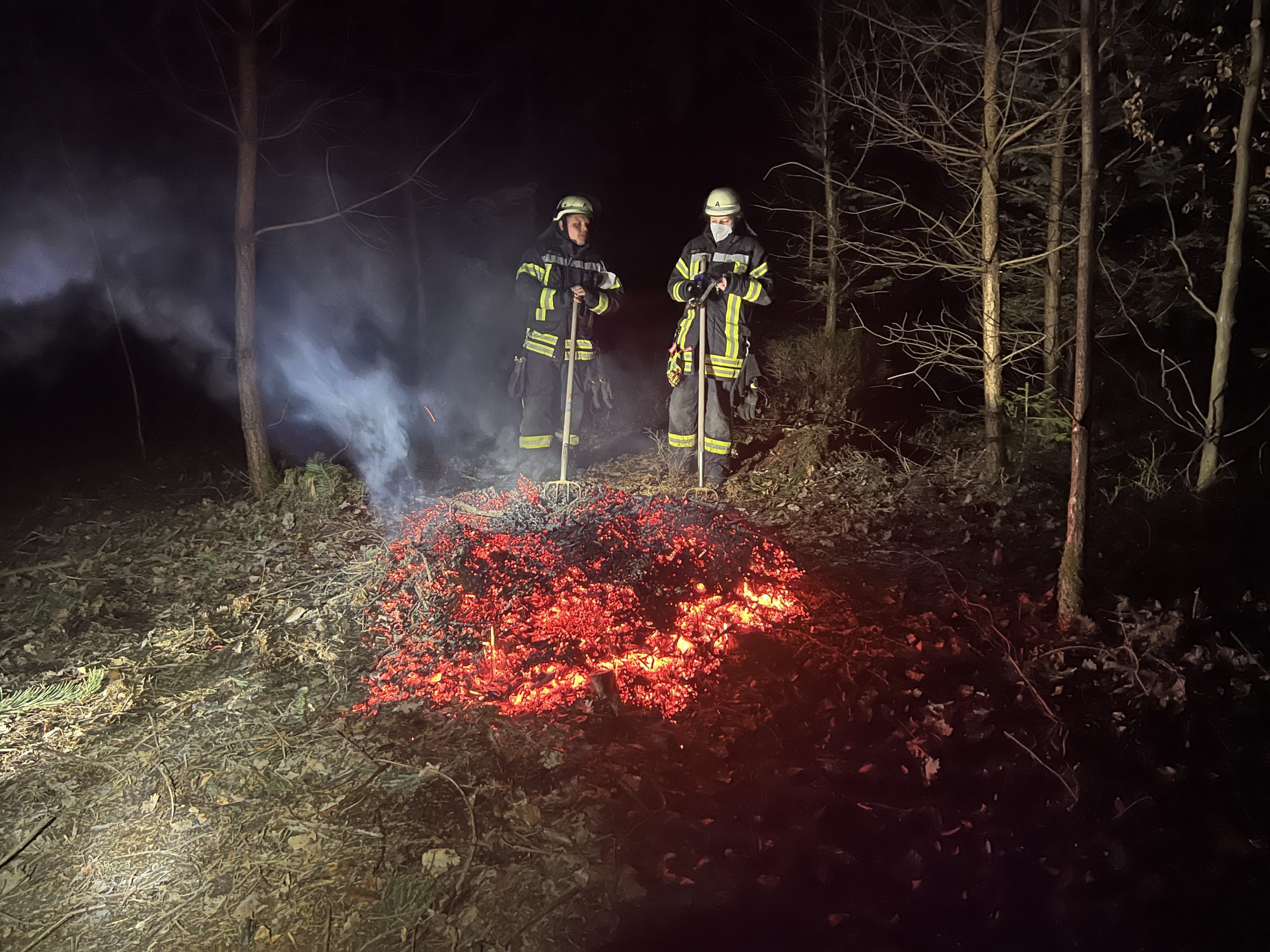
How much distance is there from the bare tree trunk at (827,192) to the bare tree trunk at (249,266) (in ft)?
21.2

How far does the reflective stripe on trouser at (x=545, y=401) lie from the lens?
752cm

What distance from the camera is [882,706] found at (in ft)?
13.2

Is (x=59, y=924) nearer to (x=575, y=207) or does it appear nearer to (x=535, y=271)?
(x=535, y=271)

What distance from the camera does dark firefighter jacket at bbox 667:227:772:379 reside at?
7023mm

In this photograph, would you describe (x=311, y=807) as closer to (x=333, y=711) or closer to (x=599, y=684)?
(x=333, y=711)

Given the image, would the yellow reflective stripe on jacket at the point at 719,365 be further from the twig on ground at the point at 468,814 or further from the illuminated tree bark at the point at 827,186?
the twig on ground at the point at 468,814

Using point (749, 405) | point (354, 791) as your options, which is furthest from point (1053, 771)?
point (749, 405)

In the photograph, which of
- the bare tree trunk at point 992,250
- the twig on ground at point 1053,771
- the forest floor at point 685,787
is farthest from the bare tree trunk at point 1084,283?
the bare tree trunk at point 992,250

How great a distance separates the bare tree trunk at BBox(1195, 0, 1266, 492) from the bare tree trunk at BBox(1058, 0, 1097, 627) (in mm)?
2623

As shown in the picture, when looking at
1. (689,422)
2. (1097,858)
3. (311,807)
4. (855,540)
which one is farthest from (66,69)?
(1097,858)

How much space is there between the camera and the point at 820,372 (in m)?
10.7

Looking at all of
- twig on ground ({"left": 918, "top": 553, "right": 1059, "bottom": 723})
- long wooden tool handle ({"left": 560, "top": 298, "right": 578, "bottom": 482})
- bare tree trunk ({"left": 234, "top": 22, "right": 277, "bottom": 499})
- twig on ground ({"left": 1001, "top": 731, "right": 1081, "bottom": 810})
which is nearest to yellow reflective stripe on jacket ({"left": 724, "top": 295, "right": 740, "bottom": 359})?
long wooden tool handle ({"left": 560, "top": 298, "right": 578, "bottom": 482})

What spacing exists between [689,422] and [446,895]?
17.0ft

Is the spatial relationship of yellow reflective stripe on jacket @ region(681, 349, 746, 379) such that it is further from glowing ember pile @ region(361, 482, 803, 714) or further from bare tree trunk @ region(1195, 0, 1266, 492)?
bare tree trunk @ region(1195, 0, 1266, 492)
